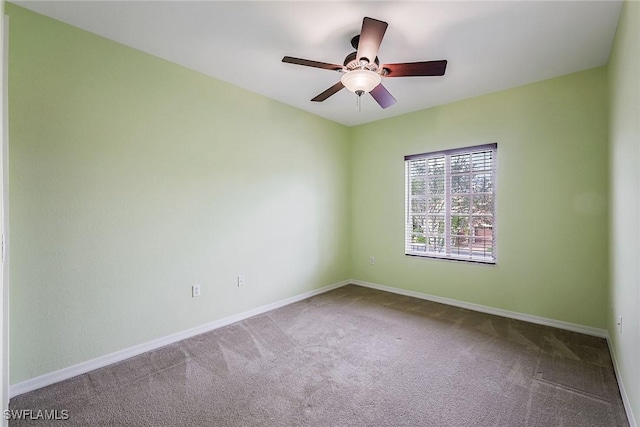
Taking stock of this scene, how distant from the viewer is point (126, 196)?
8.37 ft

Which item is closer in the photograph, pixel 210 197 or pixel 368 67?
pixel 368 67

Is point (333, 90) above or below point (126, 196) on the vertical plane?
above

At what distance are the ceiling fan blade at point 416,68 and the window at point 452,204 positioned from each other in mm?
1811

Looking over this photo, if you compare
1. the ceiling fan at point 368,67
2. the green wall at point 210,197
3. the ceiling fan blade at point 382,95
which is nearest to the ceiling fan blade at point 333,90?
the ceiling fan at point 368,67

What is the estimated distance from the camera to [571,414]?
185cm

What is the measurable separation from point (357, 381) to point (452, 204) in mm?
2673

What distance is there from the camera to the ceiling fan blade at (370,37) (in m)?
1.83

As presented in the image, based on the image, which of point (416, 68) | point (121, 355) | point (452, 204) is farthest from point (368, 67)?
point (121, 355)

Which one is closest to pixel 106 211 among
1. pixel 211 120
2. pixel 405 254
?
pixel 211 120

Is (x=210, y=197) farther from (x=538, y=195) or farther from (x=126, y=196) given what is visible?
(x=538, y=195)

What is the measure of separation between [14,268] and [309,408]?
223cm

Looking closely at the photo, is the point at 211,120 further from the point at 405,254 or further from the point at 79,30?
the point at 405,254

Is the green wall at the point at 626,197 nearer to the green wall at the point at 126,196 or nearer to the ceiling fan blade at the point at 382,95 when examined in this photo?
the ceiling fan blade at the point at 382,95

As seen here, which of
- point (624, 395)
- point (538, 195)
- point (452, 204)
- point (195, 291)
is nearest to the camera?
point (624, 395)
